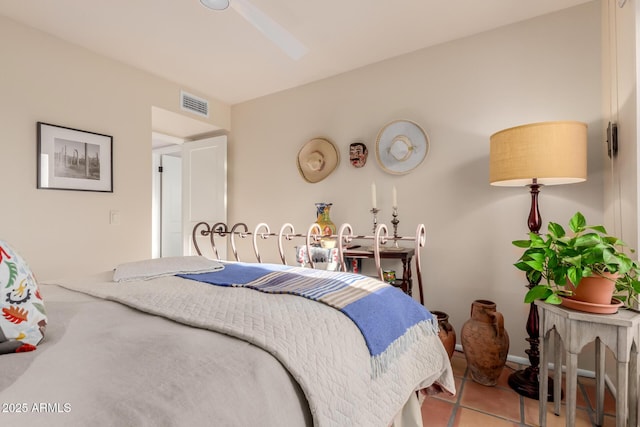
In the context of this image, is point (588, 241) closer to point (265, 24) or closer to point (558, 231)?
point (558, 231)

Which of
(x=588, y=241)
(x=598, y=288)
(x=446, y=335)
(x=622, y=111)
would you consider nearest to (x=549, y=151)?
(x=622, y=111)

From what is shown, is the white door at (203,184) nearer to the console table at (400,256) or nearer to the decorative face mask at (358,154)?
the decorative face mask at (358,154)

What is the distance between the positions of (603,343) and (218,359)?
152 cm

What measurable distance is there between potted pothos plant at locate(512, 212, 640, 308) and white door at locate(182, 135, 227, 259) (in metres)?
3.10

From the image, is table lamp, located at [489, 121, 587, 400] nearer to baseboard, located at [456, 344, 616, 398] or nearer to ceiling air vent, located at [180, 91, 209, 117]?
baseboard, located at [456, 344, 616, 398]

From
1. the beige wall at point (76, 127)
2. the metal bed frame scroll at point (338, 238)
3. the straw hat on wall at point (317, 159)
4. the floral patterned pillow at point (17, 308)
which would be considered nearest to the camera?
the floral patterned pillow at point (17, 308)

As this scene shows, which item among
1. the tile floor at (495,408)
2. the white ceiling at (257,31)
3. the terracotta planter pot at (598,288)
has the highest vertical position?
the white ceiling at (257,31)

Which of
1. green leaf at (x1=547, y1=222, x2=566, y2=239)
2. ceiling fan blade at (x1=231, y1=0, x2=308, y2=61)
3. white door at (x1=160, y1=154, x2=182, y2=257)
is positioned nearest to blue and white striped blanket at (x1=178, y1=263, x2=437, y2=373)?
green leaf at (x1=547, y1=222, x2=566, y2=239)

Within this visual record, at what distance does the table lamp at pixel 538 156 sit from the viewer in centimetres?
167

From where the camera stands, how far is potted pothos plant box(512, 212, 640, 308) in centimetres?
122

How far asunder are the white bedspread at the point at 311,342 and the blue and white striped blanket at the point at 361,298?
39 mm

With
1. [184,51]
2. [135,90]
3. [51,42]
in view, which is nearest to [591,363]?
[184,51]

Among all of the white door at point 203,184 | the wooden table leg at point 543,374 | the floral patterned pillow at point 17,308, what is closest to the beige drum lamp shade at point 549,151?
the wooden table leg at point 543,374

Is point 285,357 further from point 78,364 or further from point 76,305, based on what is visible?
point 76,305
